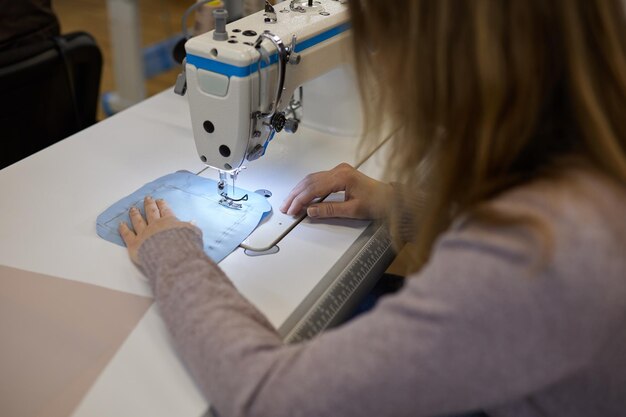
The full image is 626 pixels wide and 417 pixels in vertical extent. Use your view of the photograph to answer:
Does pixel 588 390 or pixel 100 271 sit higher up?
pixel 588 390

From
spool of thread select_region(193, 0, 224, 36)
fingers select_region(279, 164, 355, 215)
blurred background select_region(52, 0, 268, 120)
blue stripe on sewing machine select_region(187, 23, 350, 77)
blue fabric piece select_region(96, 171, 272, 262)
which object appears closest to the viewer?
blue stripe on sewing machine select_region(187, 23, 350, 77)

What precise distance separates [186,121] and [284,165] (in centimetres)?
35

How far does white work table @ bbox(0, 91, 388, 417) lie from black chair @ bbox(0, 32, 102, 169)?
344 mm

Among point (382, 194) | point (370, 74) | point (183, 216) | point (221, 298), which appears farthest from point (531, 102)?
point (183, 216)

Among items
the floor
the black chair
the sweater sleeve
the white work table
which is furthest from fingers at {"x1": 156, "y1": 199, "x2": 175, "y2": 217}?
the floor

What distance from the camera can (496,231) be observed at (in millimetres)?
696

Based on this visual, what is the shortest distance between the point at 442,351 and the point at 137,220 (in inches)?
27.7

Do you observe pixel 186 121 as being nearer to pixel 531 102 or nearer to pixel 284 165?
pixel 284 165

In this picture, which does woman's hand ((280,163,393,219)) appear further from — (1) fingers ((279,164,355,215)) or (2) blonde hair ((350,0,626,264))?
(2) blonde hair ((350,0,626,264))

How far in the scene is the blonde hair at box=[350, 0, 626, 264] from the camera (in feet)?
2.27

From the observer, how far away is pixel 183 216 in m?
1.25

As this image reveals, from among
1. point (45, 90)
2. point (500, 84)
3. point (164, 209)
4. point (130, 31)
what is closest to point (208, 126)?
point (164, 209)

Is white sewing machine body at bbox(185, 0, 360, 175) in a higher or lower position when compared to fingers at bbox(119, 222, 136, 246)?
higher

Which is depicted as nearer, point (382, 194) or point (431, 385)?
point (431, 385)
